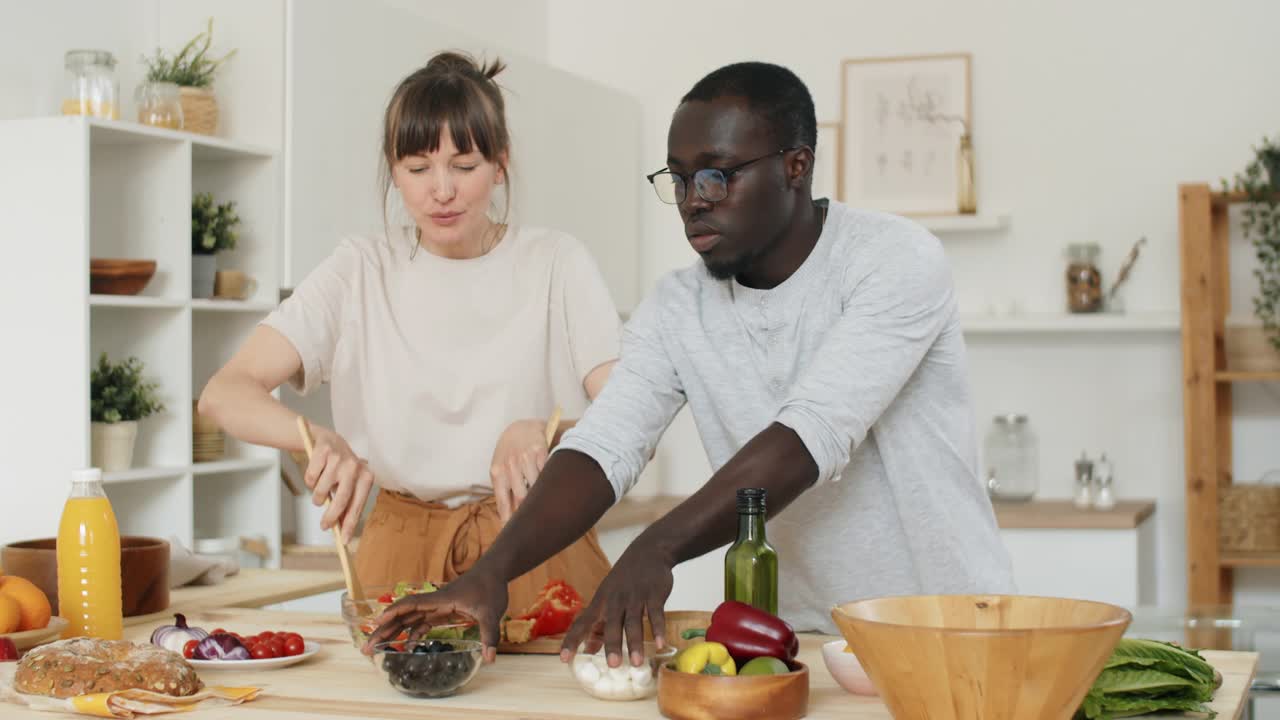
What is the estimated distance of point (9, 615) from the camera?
5.37ft

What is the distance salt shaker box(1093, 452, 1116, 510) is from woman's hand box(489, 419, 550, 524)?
8.85ft

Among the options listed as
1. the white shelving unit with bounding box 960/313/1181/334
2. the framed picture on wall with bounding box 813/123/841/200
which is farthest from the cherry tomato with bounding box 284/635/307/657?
the framed picture on wall with bounding box 813/123/841/200

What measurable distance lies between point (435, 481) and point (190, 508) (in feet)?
4.74

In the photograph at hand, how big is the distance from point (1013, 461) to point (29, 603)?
327 cm

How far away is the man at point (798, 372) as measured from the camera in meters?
1.64

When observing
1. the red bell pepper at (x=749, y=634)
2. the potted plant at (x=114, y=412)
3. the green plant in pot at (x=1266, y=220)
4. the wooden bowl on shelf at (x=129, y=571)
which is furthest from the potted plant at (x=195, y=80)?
the green plant in pot at (x=1266, y=220)

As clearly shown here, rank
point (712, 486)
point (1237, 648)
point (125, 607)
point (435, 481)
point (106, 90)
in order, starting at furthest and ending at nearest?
1. point (106, 90)
2. point (1237, 648)
3. point (435, 481)
4. point (125, 607)
5. point (712, 486)

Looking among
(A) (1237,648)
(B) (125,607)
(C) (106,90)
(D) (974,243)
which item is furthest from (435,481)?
(D) (974,243)

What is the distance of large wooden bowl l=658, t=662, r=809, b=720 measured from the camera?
1.25m

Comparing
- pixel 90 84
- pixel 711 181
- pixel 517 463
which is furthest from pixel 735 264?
pixel 90 84

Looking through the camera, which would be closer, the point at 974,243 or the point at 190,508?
the point at 190,508

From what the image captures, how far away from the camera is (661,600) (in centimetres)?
137

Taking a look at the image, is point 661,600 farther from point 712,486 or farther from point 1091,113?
point 1091,113

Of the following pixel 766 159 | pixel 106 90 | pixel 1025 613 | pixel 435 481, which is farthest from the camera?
pixel 106 90
